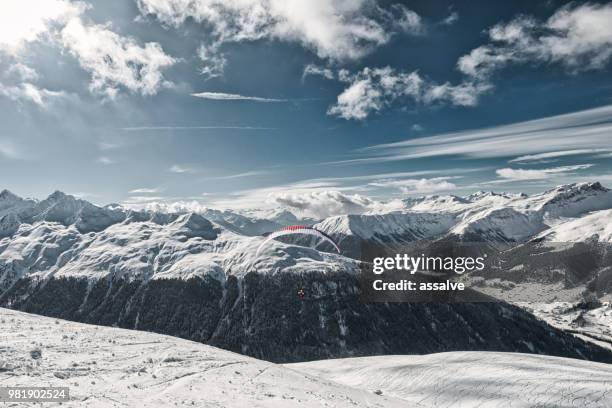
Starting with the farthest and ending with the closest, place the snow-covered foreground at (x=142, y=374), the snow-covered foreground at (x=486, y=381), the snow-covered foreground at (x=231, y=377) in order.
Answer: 1. the snow-covered foreground at (x=486, y=381)
2. the snow-covered foreground at (x=231, y=377)
3. the snow-covered foreground at (x=142, y=374)

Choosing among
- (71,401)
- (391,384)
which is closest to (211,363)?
(71,401)

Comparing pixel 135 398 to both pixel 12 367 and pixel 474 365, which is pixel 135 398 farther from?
pixel 474 365

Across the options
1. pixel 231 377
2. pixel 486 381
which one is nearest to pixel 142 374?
pixel 231 377

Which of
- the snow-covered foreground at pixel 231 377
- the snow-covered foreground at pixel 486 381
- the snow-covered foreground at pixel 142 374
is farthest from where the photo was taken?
the snow-covered foreground at pixel 486 381

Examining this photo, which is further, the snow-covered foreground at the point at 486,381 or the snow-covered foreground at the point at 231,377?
the snow-covered foreground at the point at 486,381

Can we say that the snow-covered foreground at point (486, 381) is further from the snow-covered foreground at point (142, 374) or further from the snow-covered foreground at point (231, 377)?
the snow-covered foreground at point (142, 374)

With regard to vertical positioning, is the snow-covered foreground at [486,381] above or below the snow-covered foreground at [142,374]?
below

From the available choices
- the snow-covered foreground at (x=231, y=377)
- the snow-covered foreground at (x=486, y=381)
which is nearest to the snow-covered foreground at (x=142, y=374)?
the snow-covered foreground at (x=231, y=377)
